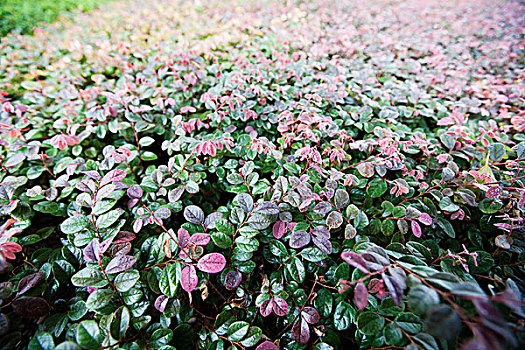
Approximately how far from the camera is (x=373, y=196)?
3.97 feet

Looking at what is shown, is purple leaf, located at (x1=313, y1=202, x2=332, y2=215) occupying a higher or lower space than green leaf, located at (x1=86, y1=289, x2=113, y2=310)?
higher

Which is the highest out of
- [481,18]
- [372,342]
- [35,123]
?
[481,18]

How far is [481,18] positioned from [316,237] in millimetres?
4782

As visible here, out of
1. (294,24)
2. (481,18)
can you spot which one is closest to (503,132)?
(294,24)

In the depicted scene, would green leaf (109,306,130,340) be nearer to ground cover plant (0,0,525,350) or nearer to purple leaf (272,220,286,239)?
ground cover plant (0,0,525,350)

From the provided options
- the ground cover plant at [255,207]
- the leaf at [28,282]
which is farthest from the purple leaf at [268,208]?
the leaf at [28,282]

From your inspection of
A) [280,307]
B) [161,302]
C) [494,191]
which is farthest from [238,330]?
[494,191]

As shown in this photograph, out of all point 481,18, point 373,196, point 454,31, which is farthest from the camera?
point 481,18

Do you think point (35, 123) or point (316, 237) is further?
point (35, 123)

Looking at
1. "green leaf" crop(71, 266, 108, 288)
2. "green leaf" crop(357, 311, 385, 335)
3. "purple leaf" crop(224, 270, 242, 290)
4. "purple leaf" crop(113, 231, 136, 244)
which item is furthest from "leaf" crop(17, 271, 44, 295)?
"green leaf" crop(357, 311, 385, 335)

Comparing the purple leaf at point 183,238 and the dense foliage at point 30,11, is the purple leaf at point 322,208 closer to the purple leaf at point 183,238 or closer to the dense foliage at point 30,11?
the purple leaf at point 183,238

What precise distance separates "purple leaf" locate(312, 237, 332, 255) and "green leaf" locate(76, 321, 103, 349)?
76cm

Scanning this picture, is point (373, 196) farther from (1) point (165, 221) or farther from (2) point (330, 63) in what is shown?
(2) point (330, 63)

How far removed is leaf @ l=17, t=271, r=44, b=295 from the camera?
0.90m
